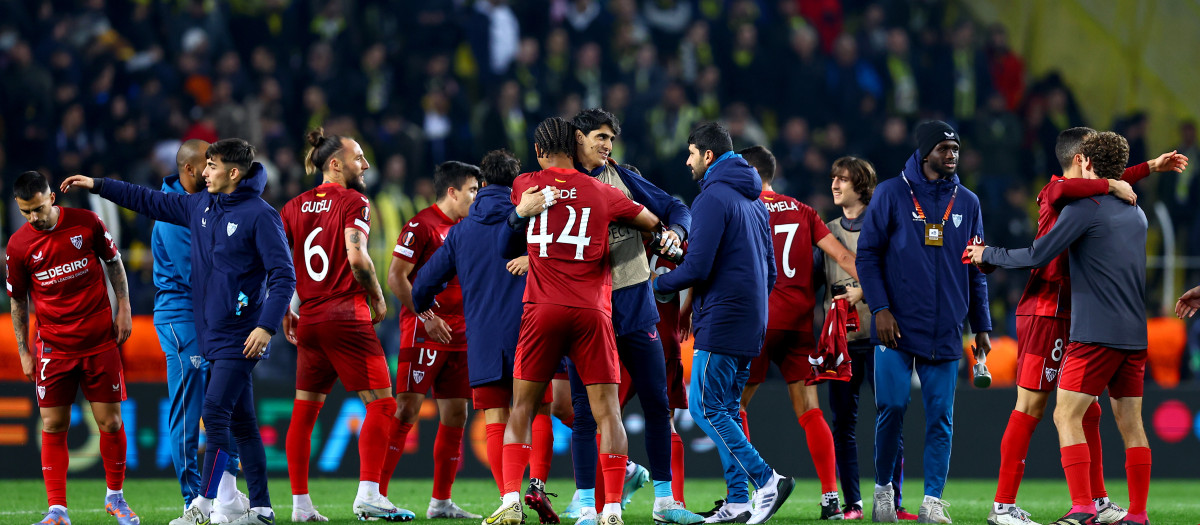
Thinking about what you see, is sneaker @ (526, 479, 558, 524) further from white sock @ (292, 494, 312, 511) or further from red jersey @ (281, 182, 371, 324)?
red jersey @ (281, 182, 371, 324)

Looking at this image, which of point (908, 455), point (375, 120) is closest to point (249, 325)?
point (908, 455)

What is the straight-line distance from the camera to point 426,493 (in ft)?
31.9

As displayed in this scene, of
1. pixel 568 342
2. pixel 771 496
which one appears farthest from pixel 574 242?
pixel 771 496

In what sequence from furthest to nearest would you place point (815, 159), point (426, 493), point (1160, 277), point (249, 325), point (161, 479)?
point (815, 159), point (1160, 277), point (161, 479), point (426, 493), point (249, 325)

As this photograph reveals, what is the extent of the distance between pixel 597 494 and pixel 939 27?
13115 millimetres

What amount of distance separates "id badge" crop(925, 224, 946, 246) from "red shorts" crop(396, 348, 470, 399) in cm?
291

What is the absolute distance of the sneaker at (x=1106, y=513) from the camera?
672cm

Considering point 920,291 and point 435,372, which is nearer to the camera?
point 920,291

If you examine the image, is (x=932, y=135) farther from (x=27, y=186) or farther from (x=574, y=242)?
(x=27, y=186)

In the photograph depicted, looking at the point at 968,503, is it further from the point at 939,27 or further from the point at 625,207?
the point at 939,27

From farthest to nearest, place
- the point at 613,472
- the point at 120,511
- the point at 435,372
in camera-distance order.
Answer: the point at 435,372 < the point at 120,511 < the point at 613,472

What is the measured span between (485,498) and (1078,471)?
4.45 metres

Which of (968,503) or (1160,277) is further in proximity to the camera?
(1160,277)

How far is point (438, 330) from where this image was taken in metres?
7.68
